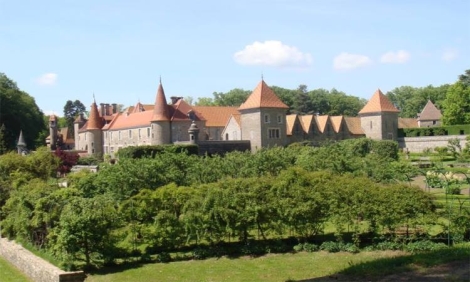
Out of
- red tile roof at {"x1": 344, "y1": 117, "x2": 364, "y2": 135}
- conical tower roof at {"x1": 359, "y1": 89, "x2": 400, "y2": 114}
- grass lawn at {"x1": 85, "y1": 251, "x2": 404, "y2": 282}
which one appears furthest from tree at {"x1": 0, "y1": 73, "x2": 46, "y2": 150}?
grass lawn at {"x1": 85, "y1": 251, "x2": 404, "y2": 282}

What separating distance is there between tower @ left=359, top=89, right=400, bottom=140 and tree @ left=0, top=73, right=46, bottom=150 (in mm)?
41892

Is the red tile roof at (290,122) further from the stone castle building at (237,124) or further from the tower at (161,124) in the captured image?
the tower at (161,124)

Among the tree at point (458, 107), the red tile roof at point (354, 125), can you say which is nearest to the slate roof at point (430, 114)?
the tree at point (458, 107)

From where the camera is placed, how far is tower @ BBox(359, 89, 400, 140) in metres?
56.7

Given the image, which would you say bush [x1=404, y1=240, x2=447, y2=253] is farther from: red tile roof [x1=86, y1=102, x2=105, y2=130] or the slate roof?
the slate roof

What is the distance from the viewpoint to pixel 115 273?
16922mm

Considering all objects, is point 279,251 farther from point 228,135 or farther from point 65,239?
point 228,135

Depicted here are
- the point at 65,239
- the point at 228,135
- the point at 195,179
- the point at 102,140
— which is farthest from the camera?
the point at 102,140

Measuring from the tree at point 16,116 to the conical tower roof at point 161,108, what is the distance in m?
22.5

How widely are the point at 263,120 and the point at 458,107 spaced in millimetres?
32447

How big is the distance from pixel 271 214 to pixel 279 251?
1416 millimetres

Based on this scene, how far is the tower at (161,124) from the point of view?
49281 mm

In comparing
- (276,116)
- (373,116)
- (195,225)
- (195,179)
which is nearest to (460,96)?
(373,116)

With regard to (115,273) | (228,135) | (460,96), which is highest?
(460,96)
